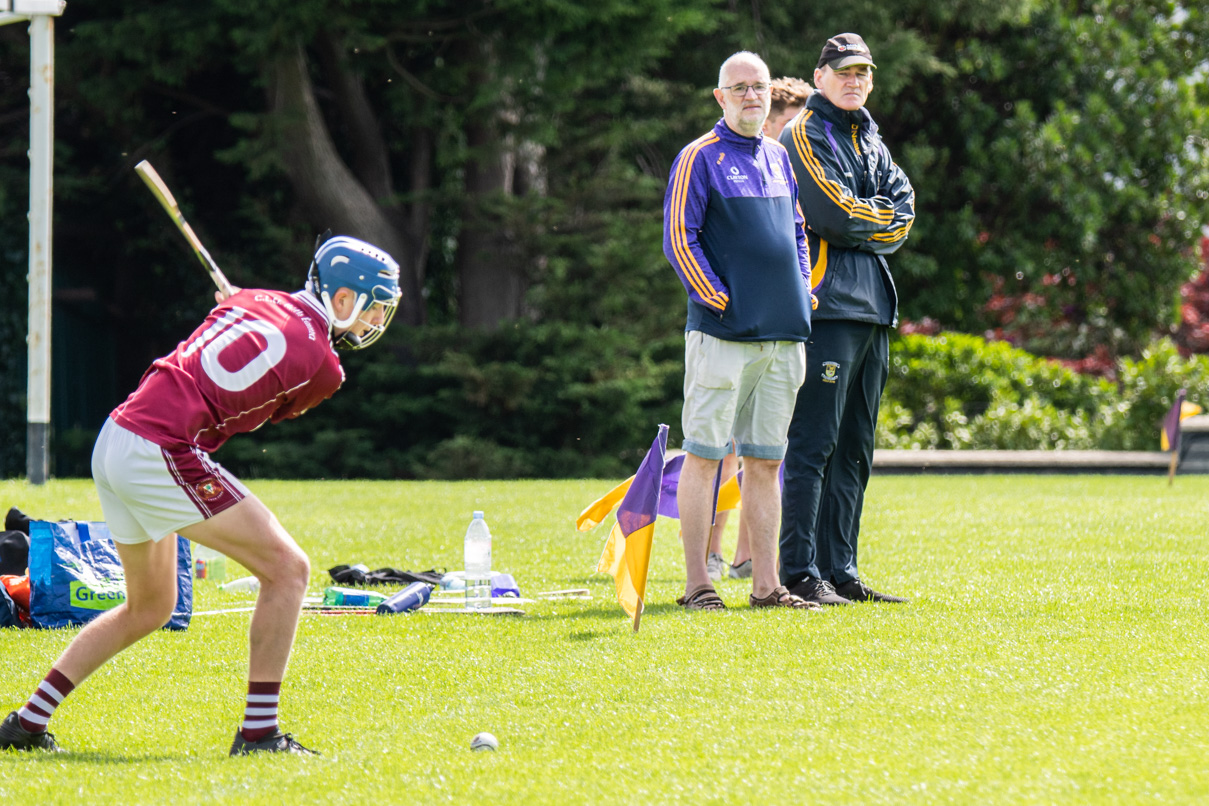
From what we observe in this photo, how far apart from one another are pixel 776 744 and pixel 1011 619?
2.17 m

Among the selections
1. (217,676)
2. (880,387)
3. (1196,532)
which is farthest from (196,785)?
(1196,532)

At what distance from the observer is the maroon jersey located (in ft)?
12.7

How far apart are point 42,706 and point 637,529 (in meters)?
2.52

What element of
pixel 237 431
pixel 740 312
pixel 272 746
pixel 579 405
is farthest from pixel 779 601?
pixel 579 405

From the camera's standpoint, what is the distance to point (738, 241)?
20.0 ft

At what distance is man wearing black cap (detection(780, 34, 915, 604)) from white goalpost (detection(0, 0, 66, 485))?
352 inches

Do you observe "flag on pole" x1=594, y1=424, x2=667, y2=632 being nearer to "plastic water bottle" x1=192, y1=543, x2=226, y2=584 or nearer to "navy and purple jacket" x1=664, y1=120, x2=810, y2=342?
"navy and purple jacket" x1=664, y1=120, x2=810, y2=342

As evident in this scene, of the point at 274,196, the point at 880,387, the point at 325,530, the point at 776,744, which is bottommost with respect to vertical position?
the point at 325,530

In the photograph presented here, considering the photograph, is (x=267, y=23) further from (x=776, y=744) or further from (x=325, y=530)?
(x=776, y=744)

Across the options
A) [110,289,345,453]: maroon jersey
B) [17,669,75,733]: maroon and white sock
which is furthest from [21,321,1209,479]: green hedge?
[110,289,345,453]: maroon jersey

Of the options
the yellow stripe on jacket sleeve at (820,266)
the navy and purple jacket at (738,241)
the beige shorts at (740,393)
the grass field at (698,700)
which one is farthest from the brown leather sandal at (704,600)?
the yellow stripe on jacket sleeve at (820,266)

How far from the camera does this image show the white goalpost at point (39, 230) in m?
13.2

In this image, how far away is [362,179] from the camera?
20.2 meters

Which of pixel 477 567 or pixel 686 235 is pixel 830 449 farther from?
pixel 477 567
